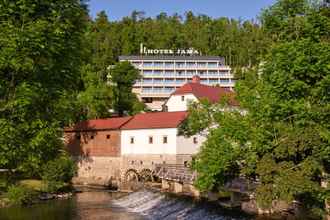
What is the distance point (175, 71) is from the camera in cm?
11494

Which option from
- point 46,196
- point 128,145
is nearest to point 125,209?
point 46,196

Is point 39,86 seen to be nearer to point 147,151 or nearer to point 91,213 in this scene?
point 91,213

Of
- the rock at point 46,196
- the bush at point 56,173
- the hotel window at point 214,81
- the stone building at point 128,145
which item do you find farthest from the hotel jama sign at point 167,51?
the rock at point 46,196

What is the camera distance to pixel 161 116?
182ft

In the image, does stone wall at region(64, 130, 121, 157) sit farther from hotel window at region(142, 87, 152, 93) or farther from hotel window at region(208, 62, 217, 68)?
hotel window at region(208, 62, 217, 68)

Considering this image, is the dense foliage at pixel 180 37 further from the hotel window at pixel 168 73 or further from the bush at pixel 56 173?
the bush at pixel 56 173

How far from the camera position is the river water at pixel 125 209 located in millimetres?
31406

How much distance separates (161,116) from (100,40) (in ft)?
235

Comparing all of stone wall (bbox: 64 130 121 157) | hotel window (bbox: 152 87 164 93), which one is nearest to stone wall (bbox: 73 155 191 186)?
stone wall (bbox: 64 130 121 157)

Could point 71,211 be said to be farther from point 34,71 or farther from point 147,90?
point 147,90

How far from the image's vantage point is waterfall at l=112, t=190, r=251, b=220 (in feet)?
98.0

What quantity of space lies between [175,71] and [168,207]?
81.9 metres

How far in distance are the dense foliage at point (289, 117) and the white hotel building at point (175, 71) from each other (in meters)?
87.7

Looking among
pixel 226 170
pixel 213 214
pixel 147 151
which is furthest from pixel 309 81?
pixel 147 151
